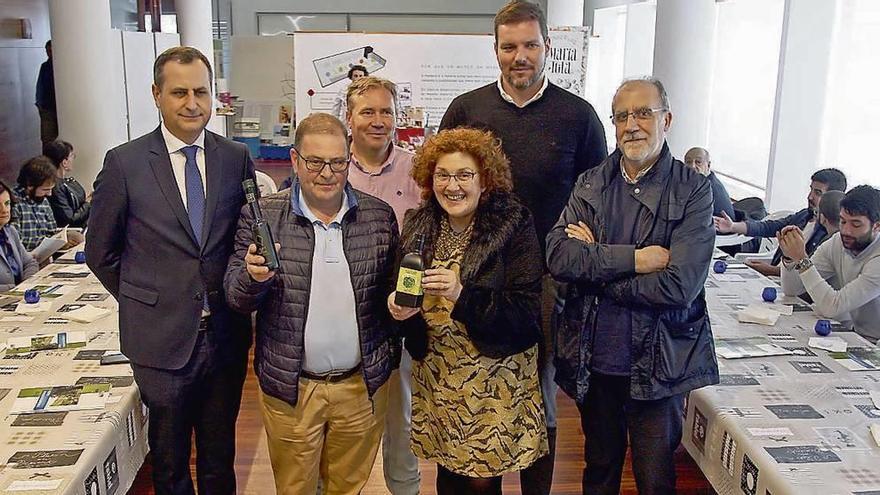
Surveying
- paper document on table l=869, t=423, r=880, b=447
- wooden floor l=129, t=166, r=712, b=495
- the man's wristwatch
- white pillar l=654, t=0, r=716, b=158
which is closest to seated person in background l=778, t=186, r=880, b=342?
the man's wristwatch

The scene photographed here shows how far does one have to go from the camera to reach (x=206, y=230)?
7.17 ft

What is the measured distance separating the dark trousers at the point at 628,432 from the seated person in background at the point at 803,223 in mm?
1927

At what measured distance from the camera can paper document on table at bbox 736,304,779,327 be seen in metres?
3.19

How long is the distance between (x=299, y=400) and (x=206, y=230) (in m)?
0.54

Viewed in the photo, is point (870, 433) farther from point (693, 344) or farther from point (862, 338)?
point (862, 338)

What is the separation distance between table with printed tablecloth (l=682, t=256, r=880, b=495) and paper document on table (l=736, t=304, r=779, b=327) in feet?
0.22

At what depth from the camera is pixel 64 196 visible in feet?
18.4

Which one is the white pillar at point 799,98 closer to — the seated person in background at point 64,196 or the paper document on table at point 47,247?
the paper document on table at point 47,247

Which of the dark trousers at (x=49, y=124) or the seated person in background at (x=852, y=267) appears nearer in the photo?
the seated person in background at (x=852, y=267)

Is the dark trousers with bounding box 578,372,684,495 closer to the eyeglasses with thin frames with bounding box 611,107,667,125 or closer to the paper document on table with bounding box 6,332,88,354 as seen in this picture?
the eyeglasses with thin frames with bounding box 611,107,667,125

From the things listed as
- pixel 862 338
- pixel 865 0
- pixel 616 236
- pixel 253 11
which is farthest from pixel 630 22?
pixel 616 236

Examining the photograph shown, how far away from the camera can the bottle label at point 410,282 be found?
1.97 metres

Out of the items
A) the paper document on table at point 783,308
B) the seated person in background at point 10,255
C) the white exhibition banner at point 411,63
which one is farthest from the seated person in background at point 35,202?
the paper document on table at point 783,308

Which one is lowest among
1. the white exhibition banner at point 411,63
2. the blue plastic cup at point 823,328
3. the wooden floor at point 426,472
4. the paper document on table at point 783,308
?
the wooden floor at point 426,472
